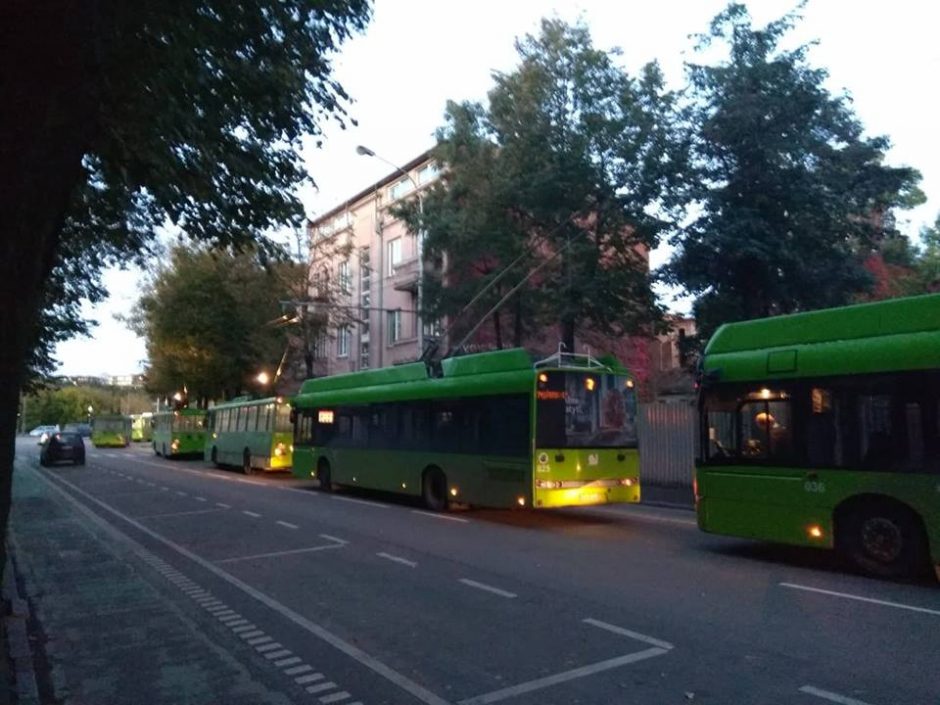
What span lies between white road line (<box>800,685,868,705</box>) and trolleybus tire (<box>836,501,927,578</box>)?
14.4 ft

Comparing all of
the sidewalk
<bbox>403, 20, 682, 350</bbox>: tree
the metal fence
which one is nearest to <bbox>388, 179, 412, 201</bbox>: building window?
<bbox>403, 20, 682, 350</bbox>: tree

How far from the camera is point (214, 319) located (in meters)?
42.8

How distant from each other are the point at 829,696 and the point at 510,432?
31.3ft

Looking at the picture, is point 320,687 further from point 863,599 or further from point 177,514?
point 177,514

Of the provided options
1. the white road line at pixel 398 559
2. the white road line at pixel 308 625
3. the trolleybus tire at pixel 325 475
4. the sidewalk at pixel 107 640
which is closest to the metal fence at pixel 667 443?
the trolleybus tire at pixel 325 475

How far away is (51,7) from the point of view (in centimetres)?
431

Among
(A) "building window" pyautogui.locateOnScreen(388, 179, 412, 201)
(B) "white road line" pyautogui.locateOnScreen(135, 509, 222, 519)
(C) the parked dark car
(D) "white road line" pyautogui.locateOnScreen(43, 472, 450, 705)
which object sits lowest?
(D) "white road line" pyautogui.locateOnScreen(43, 472, 450, 705)

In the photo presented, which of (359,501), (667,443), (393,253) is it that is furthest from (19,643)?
(393,253)

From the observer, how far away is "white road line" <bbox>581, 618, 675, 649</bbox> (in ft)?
23.2

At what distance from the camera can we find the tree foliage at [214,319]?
130 ft

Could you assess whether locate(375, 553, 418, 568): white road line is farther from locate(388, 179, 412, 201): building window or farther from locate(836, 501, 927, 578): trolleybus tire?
locate(388, 179, 412, 201): building window

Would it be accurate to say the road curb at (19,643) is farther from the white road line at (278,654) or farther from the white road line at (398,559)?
the white road line at (398,559)

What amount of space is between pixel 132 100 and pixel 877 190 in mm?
16457

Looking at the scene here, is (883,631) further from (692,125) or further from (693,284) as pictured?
(692,125)
